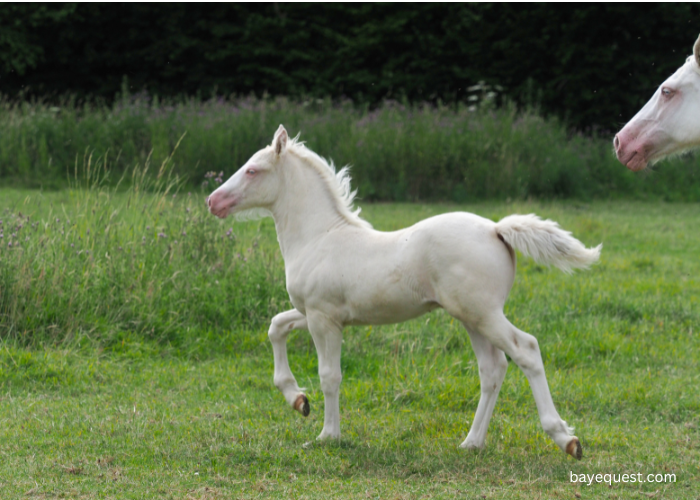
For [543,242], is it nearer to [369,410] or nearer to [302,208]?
[302,208]

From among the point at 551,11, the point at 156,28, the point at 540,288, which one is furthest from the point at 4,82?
the point at 540,288

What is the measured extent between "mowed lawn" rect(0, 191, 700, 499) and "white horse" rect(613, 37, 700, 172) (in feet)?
5.49

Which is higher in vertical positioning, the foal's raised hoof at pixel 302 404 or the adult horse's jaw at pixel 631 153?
the adult horse's jaw at pixel 631 153

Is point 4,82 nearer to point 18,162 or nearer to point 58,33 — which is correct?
point 58,33

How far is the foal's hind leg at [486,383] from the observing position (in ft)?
14.1

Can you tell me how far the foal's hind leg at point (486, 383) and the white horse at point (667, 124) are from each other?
1.26 metres

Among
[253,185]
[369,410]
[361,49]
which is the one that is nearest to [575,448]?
[369,410]

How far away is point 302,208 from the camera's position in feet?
15.2

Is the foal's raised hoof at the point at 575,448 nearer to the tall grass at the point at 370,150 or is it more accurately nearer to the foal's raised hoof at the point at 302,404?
the foal's raised hoof at the point at 302,404

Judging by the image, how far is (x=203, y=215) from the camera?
7.48 m

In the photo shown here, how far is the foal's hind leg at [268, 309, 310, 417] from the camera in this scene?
4.54 m

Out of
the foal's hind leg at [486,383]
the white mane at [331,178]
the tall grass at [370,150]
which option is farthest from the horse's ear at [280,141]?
the tall grass at [370,150]

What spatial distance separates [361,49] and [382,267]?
58.1ft

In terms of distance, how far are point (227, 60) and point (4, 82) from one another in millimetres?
6281
